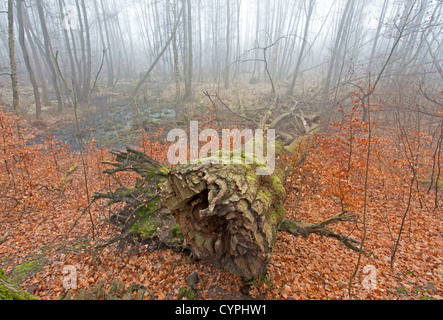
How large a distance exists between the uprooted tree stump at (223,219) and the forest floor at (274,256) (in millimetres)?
422

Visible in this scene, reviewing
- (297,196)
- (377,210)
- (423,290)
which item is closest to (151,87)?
(297,196)

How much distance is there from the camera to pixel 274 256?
397cm

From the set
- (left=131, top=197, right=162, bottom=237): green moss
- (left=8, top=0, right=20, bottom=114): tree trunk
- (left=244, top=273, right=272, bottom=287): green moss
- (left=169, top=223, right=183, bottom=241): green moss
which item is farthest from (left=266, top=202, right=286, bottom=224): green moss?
(left=8, top=0, right=20, bottom=114): tree trunk

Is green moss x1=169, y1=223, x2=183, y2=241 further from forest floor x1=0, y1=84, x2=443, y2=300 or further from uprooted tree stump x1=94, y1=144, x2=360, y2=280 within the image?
forest floor x1=0, y1=84, x2=443, y2=300

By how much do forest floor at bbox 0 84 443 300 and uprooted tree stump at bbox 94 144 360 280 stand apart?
1.38ft

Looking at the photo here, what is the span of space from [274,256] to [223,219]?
1.59 metres

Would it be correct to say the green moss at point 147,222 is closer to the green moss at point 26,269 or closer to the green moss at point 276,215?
the green moss at point 26,269

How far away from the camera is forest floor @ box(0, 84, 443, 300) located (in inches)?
131

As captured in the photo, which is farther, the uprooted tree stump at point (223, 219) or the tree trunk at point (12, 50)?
the tree trunk at point (12, 50)

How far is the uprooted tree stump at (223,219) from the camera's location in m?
2.83

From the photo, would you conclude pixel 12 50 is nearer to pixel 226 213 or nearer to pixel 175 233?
pixel 175 233

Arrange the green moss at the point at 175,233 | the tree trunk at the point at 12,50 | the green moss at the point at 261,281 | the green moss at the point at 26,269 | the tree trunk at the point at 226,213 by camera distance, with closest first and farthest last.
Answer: the tree trunk at the point at 226,213 < the green moss at the point at 261,281 < the green moss at the point at 26,269 < the green moss at the point at 175,233 < the tree trunk at the point at 12,50

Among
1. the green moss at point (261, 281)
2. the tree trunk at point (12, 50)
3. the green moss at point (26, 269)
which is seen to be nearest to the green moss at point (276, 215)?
the green moss at point (261, 281)
